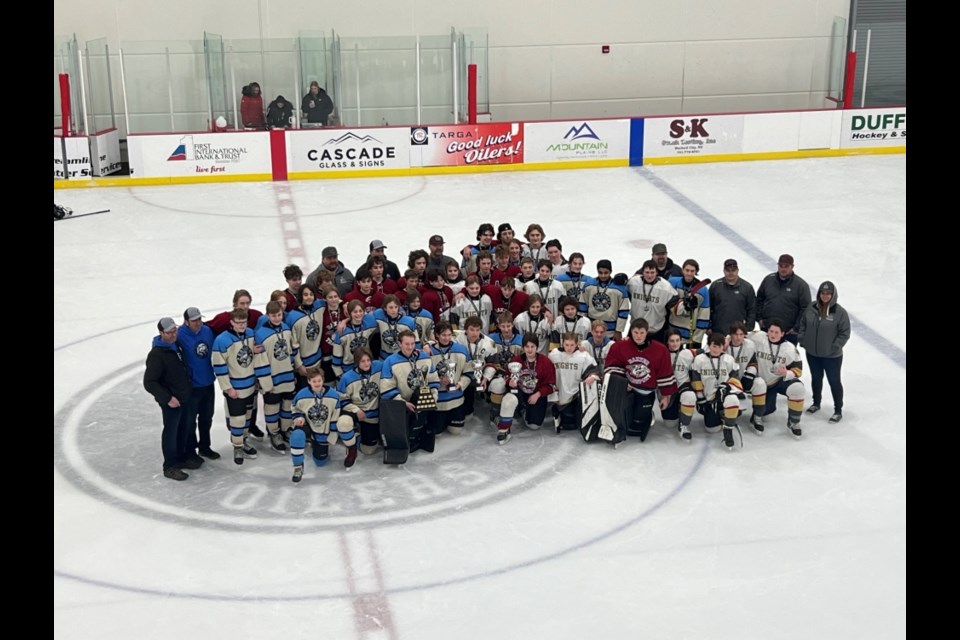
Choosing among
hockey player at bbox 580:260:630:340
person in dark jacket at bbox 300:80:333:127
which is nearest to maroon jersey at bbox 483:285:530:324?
hockey player at bbox 580:260:630:340

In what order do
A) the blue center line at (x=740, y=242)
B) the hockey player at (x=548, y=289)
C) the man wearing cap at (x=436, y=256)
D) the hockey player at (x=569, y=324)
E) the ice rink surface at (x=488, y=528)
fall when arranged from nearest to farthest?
1. the ice rink surface at (x=488, y=528)
2. the hockey player at (x=569, y=324)
3. the hockey player at (x=548, y=289)
4. the man wearing cap at (x=436, y=256)
5. the blue center line at (x=740, y=242)

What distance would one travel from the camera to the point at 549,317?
9.48 metres

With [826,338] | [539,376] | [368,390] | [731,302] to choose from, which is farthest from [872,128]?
[368,390]

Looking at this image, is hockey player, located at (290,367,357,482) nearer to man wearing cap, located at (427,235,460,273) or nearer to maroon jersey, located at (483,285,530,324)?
maroon jersey, located at (483,285,530,324)

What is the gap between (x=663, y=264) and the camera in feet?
33.0

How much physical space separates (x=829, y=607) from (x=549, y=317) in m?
3.52

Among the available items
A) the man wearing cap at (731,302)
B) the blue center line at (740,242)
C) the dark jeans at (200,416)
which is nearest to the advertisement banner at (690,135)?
the blue center line at (740,242)

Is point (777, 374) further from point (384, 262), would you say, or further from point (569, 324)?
point (384, 262)

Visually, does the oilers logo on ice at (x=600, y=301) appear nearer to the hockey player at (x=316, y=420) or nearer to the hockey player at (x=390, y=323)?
the hockey player at (x=390, y=323)

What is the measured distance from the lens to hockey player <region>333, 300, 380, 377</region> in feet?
29.7

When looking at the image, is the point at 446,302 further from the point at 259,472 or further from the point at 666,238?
the point at 666,238

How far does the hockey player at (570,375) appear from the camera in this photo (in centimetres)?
909

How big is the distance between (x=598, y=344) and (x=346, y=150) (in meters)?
11.2

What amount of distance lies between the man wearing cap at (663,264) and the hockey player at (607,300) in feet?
0.83
